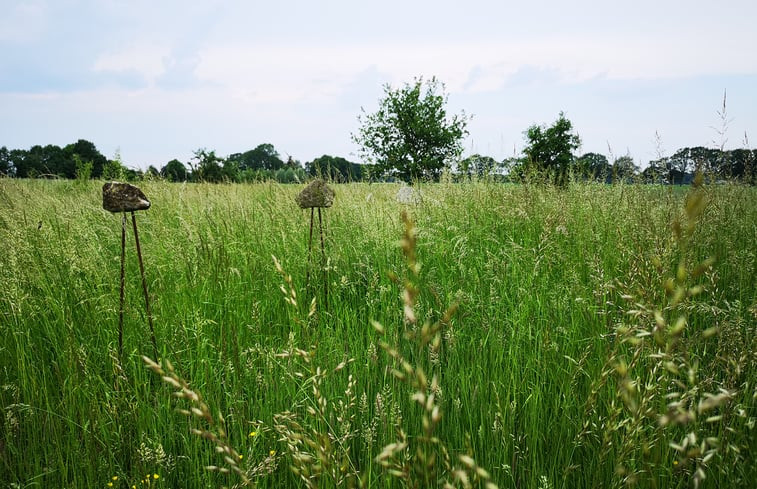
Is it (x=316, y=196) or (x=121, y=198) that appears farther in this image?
(x=316, y=196)

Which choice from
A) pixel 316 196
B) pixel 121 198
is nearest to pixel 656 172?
pixel 316 196

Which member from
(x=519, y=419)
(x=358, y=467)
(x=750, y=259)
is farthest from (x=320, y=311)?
(x=750, y=259)

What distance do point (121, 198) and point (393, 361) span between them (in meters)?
1.60

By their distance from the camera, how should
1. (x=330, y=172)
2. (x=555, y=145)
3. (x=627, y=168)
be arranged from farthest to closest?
1. (x=555, y=145)
2. (x=330, y=172)
3. (x=627, y=168)

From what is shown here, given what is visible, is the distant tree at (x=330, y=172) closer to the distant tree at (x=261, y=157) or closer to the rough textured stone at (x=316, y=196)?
the rough textured stone at (x=316, y=196)

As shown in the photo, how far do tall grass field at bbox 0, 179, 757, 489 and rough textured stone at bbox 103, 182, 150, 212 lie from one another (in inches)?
22.6

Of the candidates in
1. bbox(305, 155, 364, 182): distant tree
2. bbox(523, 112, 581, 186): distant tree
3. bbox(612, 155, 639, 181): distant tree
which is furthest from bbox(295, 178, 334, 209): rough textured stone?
bbox(523, 112, 581, 186): distant tree

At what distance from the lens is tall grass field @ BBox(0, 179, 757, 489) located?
3.83 ft

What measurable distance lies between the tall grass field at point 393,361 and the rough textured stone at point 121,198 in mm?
575

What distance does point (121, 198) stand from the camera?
228 cm

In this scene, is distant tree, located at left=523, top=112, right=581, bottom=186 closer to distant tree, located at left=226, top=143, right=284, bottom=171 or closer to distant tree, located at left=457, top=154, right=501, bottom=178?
distant tree, located at left=457, top=154, right=501, bottom=178

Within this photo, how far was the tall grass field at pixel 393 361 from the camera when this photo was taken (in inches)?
45.9

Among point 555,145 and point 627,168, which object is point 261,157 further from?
point 627,168

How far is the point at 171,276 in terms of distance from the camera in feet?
10.7
